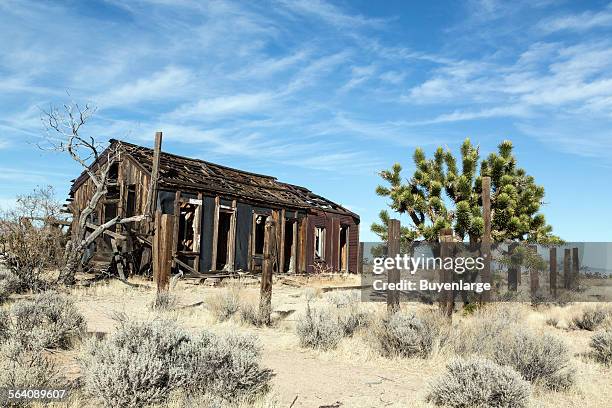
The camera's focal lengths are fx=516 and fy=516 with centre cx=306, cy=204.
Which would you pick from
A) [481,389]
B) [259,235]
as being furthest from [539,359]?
[259,235]

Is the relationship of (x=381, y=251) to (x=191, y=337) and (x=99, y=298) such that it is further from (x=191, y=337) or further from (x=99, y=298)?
(x=191, y=337)

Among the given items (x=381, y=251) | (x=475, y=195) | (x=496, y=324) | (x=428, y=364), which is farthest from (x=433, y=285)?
(x=428, y=364)

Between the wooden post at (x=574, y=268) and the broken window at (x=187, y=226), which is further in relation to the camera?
the wooden post at (x=574, y=268)

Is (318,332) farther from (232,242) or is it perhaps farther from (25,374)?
(232,242)

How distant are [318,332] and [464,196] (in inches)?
306

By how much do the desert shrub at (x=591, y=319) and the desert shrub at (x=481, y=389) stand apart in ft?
25.1

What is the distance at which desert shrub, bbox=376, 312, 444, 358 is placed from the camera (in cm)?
797

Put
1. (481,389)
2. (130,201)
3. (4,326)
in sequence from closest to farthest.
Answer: (481,389)
(4,326)
(130,201)

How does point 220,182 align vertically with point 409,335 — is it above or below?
above

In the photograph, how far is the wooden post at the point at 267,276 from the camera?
1028cm

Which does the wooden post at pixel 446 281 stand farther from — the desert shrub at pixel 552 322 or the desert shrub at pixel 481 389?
the desert shrub at pixel 481 389

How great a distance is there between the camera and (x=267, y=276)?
34.6ft

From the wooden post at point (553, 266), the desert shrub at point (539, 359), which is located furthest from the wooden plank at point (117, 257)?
the wooden post at point (553, 266)

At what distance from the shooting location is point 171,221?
38.9 ft
